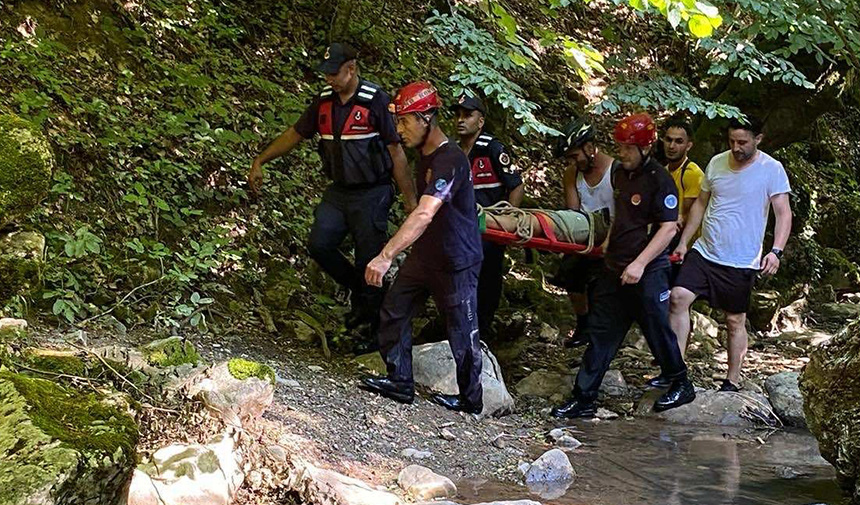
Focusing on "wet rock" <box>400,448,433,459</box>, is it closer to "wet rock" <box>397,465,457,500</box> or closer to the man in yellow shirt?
"wet rock" <box>397,465,457,500</box>

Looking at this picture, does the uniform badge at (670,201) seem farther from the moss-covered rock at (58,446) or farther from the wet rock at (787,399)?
the moss-covered rock at (58,446)

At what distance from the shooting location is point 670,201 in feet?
19.4

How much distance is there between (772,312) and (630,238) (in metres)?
4.16

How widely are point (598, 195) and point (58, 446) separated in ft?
15.6

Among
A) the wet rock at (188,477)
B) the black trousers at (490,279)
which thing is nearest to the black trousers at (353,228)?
the black trousers at (490,279)

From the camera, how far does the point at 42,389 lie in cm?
329

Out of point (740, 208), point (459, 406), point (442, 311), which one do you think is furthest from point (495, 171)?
point (459, 406)

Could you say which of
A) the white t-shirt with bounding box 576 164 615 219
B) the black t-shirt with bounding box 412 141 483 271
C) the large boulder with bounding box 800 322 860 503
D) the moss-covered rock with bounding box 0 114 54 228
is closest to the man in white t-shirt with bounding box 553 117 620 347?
the white t-shirt with bounding box 576 164 615 219

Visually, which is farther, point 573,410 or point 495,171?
point 495,171

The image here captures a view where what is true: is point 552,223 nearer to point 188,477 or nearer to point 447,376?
point 447,376

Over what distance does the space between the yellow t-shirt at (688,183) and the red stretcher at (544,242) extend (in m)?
0.54

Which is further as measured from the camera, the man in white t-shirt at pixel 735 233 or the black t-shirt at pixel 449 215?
the man in white t-shirt at pixel 735 233

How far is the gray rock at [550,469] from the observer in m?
→ 4.91

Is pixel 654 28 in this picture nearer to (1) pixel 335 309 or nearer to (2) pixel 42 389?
(1) pixel 335 309
